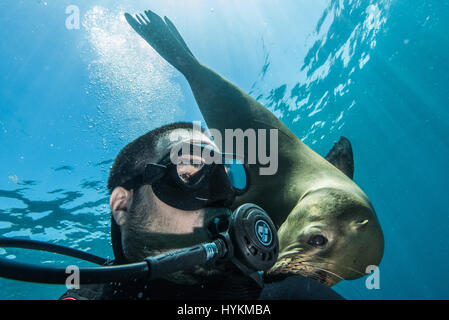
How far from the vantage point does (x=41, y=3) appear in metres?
8.01

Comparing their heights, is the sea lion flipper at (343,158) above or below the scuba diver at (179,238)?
above

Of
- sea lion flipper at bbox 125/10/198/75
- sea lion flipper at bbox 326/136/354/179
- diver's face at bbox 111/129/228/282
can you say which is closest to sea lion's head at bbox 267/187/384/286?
diver's face at bbox 111/129/228/282

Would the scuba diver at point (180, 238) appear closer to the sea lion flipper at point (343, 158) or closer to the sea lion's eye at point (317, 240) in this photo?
the sea lion's eye at point (317, 240)

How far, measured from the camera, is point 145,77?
10.9 meters

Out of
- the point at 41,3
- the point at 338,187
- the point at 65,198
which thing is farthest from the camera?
the point at 65,198

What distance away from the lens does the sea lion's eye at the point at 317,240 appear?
8.02 ft

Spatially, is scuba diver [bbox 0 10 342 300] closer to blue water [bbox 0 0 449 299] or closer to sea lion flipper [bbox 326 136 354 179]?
blue water [bbox 0 0 449 299]

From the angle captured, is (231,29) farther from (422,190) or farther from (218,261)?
(422,190)

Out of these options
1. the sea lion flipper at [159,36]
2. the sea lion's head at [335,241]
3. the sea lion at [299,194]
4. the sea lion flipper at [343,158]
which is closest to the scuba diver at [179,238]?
the sea lion at [299,194]

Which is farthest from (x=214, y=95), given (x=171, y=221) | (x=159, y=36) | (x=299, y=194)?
(x=171, y=221)

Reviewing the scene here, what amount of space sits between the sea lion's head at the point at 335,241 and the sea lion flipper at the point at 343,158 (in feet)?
6.31

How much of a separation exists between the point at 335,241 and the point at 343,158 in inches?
103
